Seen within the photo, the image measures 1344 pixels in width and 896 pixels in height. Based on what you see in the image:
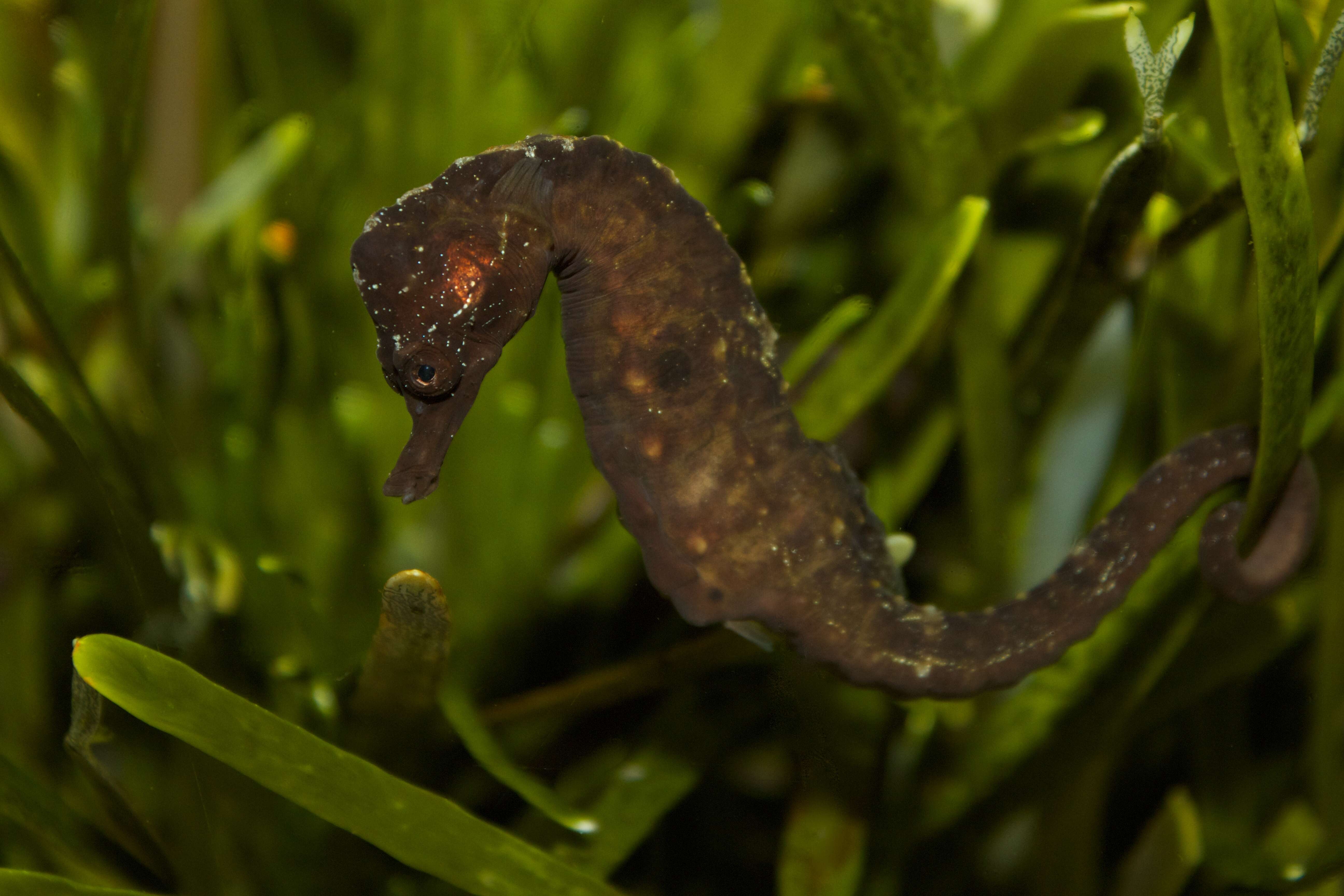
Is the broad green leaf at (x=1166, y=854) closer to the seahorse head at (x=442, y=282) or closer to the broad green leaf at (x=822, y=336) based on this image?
the broad green leaf at (x=822, y=336)

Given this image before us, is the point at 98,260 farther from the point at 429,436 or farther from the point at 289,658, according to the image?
the point at 429,436

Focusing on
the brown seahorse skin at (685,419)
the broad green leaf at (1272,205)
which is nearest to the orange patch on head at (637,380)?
the brown seahorse skin at (685,419)

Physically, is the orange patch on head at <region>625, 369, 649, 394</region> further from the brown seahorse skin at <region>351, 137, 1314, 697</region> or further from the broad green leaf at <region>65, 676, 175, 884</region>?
the broad green leaf at <region>65, 676, 175, 884</region>

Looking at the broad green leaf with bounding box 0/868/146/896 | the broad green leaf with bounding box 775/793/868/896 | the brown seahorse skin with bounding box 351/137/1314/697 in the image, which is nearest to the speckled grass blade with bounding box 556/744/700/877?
the broad green leaf with bounding box 775/793/868/896

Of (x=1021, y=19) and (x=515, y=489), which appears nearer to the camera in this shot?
(x=1021, y=19)

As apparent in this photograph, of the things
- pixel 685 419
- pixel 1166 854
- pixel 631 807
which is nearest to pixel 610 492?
pixel 631 807

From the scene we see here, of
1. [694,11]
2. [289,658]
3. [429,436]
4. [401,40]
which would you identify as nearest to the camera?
[429,436]

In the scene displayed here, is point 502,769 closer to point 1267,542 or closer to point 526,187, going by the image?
point 526,187

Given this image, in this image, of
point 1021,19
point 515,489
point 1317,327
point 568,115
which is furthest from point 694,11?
point 1317,327
